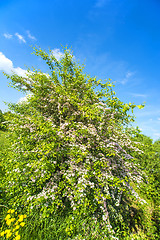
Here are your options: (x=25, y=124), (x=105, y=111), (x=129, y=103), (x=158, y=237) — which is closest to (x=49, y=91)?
A: (x=25, y=124)

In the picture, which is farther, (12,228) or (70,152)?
(70,152)

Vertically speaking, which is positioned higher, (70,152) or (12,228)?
(70,152)

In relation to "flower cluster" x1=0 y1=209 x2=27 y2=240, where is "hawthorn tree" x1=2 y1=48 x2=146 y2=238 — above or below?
above

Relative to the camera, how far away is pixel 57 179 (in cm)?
443

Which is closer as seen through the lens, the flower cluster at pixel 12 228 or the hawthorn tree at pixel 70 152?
the flower cluster at pixel 12 228

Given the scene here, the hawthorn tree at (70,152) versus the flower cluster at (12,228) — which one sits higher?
the hawthorn tree at (70,152)

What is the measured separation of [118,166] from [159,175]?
5157 mm

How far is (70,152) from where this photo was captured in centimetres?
417

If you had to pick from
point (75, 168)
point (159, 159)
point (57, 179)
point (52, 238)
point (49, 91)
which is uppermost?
point (159, 159)

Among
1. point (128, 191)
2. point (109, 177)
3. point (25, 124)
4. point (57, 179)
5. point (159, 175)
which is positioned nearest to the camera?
point (109, 177)

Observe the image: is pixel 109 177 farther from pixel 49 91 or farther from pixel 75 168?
pixel 49 91

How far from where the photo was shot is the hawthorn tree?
12.6 ft

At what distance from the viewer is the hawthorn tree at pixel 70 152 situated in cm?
384

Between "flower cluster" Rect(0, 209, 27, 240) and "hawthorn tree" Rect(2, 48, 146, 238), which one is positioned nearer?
→ "flower cluster" Rect(0, 209, 27, 240)
